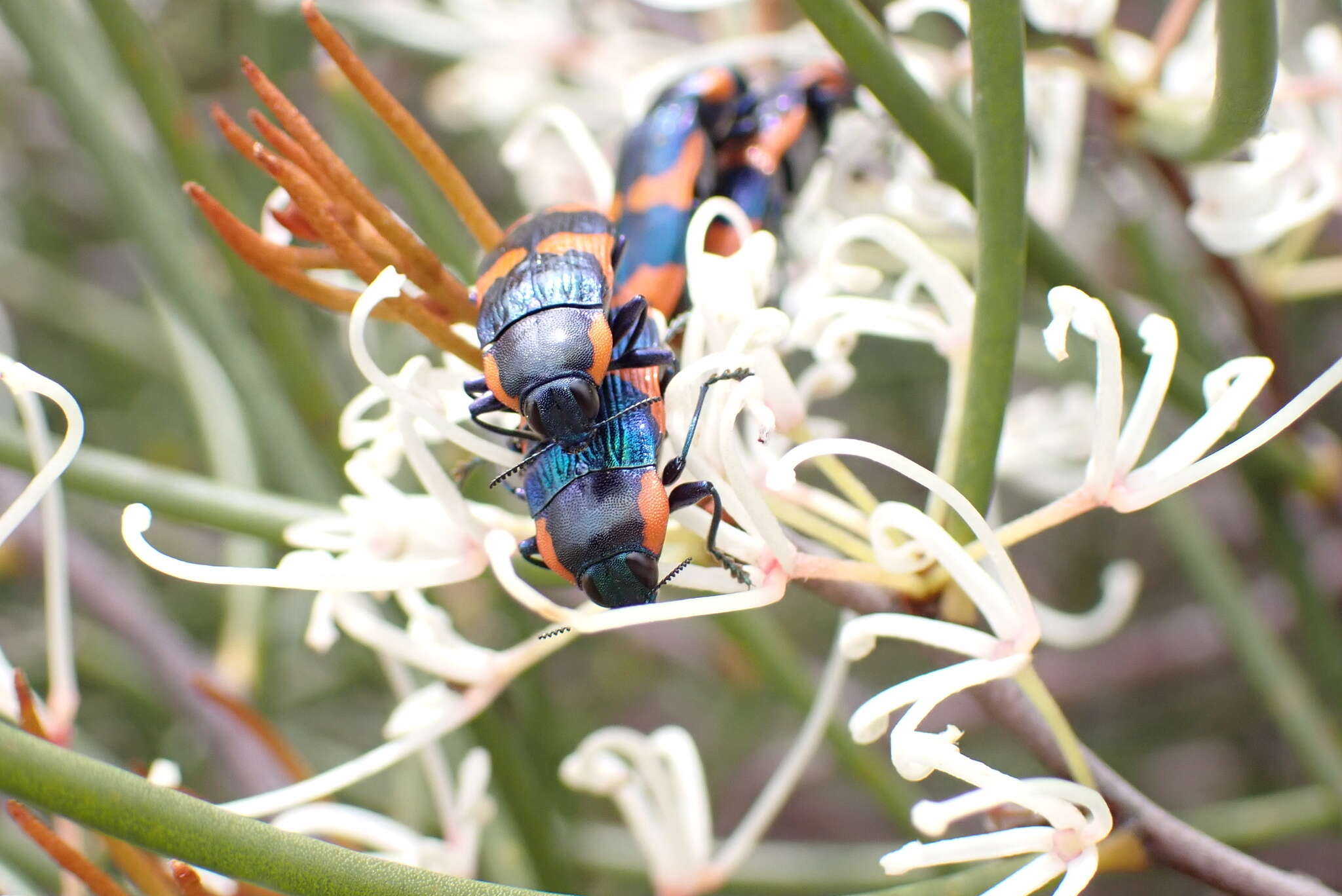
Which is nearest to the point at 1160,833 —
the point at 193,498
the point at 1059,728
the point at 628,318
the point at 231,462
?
the point at 1059,728

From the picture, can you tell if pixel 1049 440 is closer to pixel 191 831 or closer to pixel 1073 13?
pixel 1073 13

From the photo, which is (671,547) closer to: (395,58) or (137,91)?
(137,91)

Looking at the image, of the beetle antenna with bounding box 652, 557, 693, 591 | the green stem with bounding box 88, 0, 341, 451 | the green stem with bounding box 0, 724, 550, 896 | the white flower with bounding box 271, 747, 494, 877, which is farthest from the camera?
the green stem with bounding box 88, 0, 341, 451

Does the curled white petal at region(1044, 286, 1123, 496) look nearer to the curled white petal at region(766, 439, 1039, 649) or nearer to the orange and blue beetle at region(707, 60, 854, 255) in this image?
the curled white petal at region(766, 439, 1039, 649)

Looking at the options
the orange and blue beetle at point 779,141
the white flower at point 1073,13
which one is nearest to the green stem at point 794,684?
the orange and blue beetle at point 779,141

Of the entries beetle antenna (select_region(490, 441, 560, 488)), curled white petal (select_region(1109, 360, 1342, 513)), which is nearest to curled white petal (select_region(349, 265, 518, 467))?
beetle antenna (select_region(490, 441, 560, 488))

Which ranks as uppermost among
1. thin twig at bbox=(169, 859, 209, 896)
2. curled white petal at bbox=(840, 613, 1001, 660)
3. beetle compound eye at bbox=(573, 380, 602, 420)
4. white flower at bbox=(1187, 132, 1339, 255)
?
white flower at bbox=(1187, 132, 1339, 255)

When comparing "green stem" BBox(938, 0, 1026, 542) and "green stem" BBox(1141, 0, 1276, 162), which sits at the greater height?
"green stem" BBox(1141, 0, 1276, 162)

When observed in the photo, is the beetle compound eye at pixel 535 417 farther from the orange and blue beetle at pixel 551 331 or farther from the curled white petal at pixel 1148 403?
the curled white petal at pixel 1148 403
